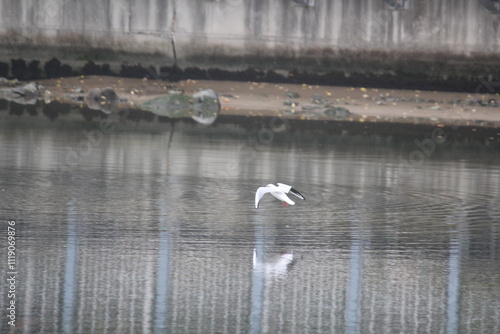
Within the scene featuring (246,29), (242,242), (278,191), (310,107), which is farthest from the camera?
(246,29)

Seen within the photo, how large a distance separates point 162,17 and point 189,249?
1780 cm

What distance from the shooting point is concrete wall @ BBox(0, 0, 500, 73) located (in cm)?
2600

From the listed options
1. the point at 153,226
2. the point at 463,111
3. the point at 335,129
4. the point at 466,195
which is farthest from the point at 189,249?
the point at 463,111

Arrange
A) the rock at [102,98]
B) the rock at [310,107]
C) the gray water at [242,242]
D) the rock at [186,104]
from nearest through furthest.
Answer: the gray water at [242,242], the rock at [186,104], the rock at [102,98], the rock at [310,107]

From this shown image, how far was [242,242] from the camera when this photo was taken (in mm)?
9484

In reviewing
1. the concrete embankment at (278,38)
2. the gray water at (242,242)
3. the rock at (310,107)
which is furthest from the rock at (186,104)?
the gray water at (242,242)

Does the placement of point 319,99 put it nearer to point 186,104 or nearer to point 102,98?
point 186,104

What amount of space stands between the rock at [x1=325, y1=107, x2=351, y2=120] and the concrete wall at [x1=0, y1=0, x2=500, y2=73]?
336 cm

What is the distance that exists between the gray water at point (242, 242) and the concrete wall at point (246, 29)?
33.2 feet

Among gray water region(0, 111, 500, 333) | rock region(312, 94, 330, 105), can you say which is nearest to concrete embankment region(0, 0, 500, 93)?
rock region(312, 94, 330, 105)

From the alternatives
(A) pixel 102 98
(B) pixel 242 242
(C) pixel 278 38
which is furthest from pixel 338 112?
(B) pixel 242 242

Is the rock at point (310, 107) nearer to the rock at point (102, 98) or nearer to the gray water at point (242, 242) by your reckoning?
the rock at point (102, 98)

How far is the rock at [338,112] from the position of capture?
74.6 ft

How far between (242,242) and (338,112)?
13.7 metres
